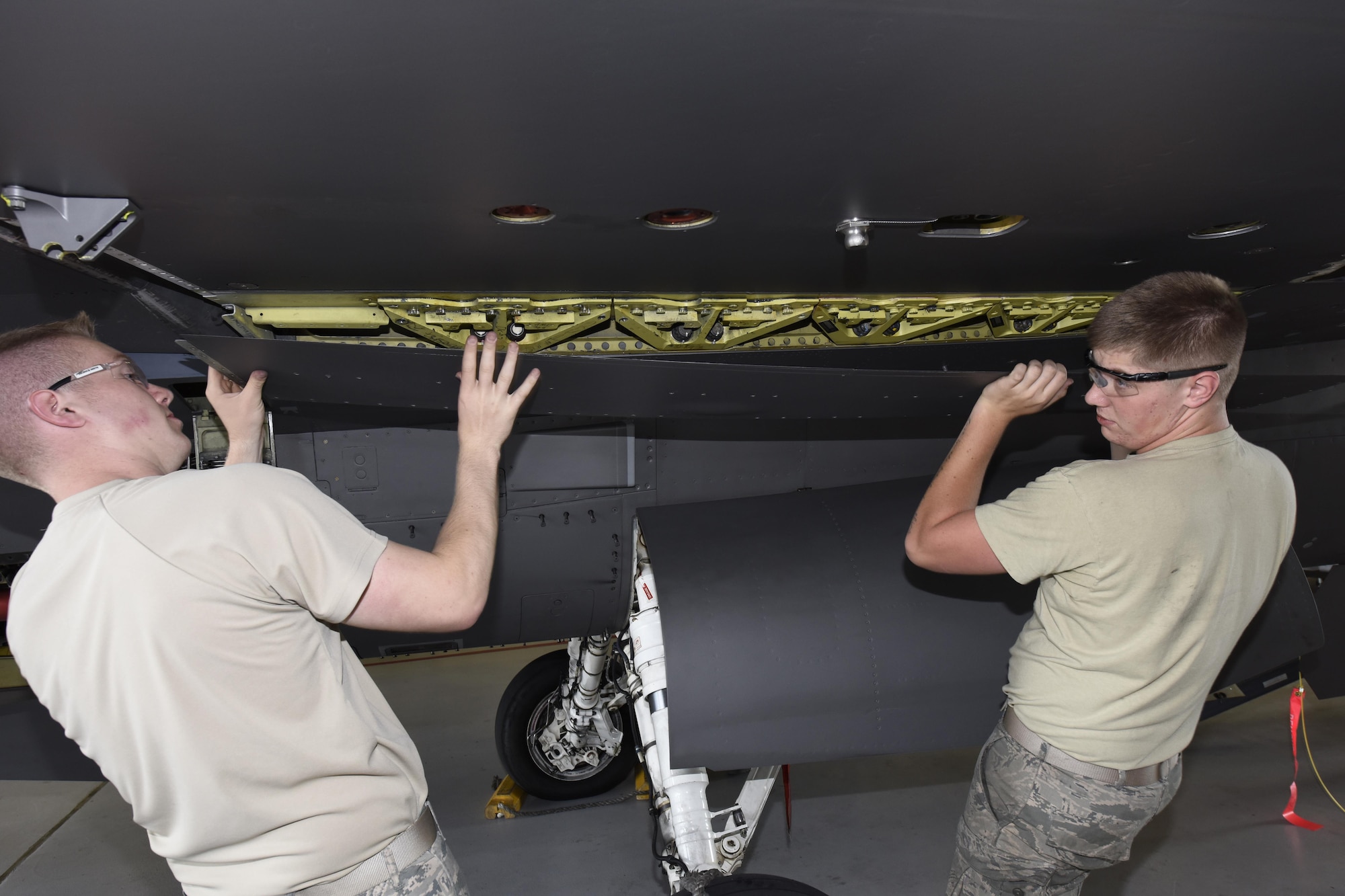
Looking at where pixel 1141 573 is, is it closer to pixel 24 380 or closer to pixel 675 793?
pixel 675 793

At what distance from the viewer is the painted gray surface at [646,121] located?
45.7 inches

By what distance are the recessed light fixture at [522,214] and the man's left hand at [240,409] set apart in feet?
3.17

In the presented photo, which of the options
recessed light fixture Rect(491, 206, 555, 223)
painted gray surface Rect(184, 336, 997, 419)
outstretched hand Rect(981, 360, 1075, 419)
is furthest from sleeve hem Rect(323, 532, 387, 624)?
outstretched hand Rect(981, 360, 1075, 419)

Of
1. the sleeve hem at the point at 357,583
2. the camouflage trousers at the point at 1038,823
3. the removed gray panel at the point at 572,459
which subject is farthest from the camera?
the removed gray panel at the point at 572,459

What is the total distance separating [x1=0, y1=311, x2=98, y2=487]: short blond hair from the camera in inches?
58.0

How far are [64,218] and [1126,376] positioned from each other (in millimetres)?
2490

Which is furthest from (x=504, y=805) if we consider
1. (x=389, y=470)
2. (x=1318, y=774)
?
(x=1318, y=774)

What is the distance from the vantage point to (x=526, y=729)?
4.92 meters

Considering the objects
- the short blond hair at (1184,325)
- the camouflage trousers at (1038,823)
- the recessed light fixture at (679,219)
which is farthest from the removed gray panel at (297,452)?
the short blond hair at (1184,325)

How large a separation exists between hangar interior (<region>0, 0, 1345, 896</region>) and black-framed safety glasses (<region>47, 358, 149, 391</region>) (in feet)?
0.88

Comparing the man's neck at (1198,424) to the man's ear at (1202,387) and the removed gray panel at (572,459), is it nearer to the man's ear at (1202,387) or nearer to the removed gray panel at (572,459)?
the man's ear at (1202,387)

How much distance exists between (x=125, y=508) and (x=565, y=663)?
12.3 ft

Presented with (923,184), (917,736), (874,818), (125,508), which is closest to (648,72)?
(923,184)

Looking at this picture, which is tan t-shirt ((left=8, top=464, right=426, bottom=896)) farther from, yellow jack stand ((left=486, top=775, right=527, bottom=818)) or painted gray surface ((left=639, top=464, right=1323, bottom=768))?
yellow jack stand ((left=486, top=775, right=527, bottom=818))
